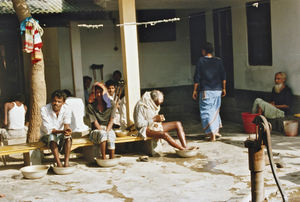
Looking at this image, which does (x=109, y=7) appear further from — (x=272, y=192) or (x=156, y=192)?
(x=272, y=192)

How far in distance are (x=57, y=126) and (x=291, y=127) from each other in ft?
15.5

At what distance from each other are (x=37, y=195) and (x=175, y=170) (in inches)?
87.9

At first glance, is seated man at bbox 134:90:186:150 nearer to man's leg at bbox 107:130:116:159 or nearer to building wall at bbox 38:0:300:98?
man's leg at bbox 107:130:116:159

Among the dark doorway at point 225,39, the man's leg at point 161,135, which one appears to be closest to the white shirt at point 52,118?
the man's leg at point 161,135

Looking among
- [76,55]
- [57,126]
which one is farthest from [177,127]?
[76,55]

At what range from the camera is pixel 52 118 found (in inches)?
330

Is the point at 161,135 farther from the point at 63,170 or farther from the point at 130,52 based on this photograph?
the point at 63,170

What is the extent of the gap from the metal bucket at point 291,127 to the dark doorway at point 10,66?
7.21 meters

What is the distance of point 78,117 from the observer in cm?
950

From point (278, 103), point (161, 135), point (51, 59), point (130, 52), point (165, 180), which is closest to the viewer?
point (165, 180)

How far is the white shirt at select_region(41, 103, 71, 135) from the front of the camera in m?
8.30

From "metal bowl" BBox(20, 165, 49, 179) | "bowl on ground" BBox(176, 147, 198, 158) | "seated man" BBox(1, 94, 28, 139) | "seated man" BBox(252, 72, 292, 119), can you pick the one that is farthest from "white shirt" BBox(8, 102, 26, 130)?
"seated man" BBox(252, 72, 292, 119)

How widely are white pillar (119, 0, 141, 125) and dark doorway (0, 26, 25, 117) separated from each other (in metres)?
5.45

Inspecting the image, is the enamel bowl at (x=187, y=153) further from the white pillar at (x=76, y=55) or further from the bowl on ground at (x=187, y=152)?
the white pillar at (x=76, y=55)
